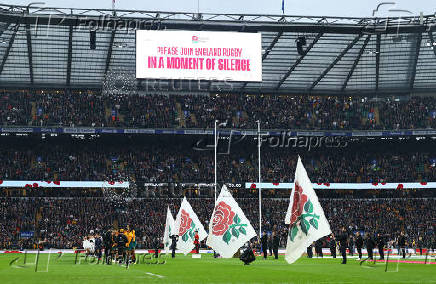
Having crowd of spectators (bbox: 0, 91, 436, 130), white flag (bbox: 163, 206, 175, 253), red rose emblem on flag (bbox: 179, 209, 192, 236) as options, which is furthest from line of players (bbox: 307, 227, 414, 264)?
crowd of spectators (bbox: 0, 91, 436, 130)

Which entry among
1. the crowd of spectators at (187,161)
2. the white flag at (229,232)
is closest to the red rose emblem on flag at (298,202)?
the white flag at (229,232)

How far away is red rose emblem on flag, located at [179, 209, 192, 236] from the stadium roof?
20075mm

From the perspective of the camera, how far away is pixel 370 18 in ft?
190

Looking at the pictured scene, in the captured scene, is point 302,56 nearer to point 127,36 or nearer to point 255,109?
point 255,109

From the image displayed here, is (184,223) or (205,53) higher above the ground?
(205,53)

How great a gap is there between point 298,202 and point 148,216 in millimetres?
40950

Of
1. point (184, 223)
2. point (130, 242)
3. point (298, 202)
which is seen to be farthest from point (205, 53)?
point (298, 202)

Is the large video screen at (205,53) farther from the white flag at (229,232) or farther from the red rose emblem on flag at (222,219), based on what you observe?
the white flag at (229,232)

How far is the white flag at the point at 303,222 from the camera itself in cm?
2138

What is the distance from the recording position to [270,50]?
6359cm

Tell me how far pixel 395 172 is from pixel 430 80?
1070cm

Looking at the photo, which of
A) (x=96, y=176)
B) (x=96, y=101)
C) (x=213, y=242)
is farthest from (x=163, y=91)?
(x=213, y=242)

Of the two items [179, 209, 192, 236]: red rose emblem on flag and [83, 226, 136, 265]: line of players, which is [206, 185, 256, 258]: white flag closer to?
[83, 226, 136, 265]: line of players

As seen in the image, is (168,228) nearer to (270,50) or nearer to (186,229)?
(186,229)
